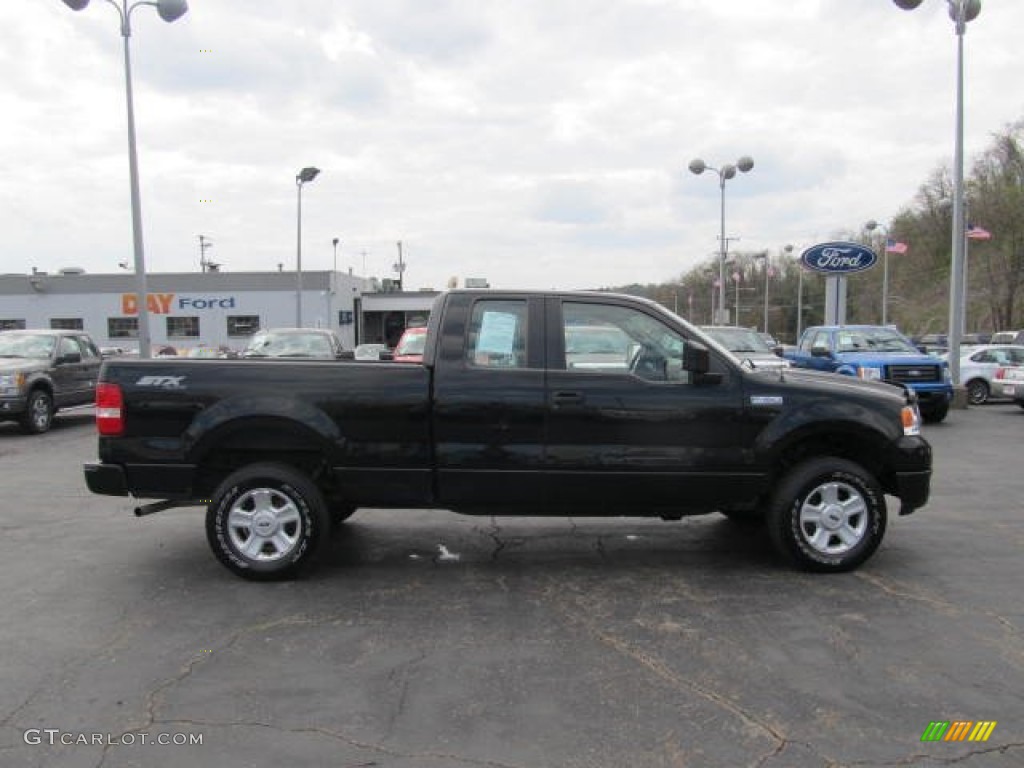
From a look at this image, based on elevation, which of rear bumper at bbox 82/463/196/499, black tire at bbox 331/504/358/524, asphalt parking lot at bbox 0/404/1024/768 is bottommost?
asphalt parking lot at bbox 0/404/1024/768

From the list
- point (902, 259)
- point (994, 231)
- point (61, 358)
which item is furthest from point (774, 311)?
point (61, 358)

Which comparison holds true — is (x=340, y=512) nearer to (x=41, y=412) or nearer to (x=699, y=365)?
(x=699, y=365)

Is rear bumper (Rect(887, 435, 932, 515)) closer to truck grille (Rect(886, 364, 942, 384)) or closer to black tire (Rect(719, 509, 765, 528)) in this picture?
black tire (Rect(719, 509, 765, 528))

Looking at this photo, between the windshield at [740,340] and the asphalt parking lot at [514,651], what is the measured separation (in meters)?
8.80

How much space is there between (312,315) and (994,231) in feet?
144

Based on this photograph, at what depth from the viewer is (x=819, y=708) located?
350 centimetres

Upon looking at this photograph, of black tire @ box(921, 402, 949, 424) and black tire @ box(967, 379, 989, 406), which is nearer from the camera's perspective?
black tire @ box(921, 402, 949, 424)

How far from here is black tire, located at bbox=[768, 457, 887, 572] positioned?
206 inches

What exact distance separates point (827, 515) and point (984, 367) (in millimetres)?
15796

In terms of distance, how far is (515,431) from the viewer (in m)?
5.15

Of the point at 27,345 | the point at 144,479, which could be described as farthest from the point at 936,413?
the point at 27,345

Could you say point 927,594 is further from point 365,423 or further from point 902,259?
point 902,259

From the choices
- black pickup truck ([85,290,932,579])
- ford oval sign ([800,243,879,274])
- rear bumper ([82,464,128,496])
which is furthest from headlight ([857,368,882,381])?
rear bumper ([82,464,128,496])

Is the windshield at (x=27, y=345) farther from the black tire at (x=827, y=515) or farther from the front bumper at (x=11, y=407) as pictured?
the black tire at (x=827, y=515)
